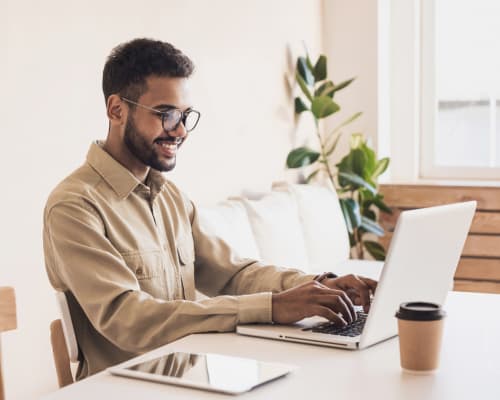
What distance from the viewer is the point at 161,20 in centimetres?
309

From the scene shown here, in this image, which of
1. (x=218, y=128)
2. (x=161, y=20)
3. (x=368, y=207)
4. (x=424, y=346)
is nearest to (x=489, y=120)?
(x=368, y=207)

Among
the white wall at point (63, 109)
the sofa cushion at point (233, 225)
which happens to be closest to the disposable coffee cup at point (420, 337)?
the white wall at point (63, 109)

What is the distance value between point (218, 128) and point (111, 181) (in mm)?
1549

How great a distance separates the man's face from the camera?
2.02 m

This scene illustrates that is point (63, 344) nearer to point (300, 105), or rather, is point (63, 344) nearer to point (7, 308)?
point (7, 308)

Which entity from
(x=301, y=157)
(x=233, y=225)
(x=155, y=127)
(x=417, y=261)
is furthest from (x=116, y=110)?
(x=301, y=157)

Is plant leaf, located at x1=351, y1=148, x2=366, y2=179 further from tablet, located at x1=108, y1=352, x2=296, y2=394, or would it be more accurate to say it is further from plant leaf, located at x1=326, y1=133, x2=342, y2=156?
tablet, located at x1=108, y1=352, x2=296, y2=394

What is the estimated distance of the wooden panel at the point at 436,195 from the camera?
424 centimetres

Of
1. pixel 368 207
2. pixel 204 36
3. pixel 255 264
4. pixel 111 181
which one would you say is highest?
pixel 204 36

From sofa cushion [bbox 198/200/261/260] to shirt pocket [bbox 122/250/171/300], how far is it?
90cm

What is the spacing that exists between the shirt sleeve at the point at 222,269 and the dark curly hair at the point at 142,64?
37 cm

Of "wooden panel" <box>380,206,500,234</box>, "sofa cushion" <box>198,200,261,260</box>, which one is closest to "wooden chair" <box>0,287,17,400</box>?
"sofa cushion" <box>198,200,261,260</box>

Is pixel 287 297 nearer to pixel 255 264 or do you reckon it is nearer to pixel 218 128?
pixel 255 264

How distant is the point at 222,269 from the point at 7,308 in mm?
674
